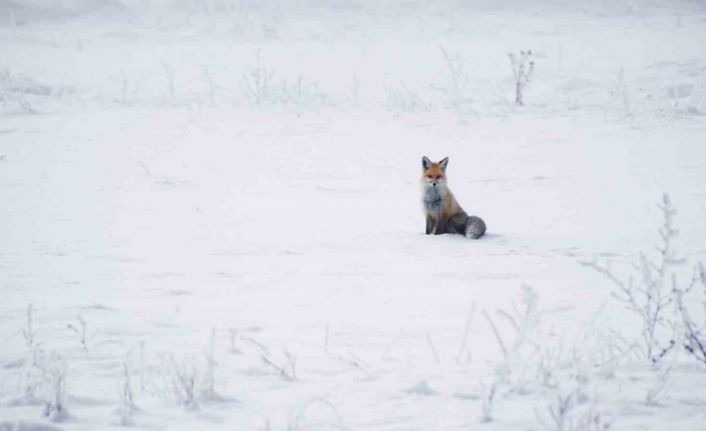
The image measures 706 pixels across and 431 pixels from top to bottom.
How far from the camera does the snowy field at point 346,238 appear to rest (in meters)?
3.47

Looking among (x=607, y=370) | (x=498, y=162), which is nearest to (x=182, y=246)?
(x=607, y=370)

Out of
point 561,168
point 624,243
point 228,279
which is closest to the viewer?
point 228,279

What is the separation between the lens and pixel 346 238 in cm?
755

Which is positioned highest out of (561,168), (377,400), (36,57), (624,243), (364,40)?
(364,40)

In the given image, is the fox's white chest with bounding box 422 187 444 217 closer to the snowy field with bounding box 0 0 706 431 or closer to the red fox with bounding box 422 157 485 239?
the red fox with bounding box 422 157 485 239

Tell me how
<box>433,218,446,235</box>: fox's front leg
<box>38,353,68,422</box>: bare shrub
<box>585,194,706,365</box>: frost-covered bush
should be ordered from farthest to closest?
<box>433,218,446,235</box>: fox's front leg → <box>585,194,706,365</box>: frost-covered bush → <box>38,353,68,422</box>: bare shrub

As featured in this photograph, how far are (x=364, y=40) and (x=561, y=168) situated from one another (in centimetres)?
1367

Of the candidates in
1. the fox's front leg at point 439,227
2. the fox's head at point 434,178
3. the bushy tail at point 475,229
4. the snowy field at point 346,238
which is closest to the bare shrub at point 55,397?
the snowy field at point 346,238

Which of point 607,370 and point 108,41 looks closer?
point 607,370

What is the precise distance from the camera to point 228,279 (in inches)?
236

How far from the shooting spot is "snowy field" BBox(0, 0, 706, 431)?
347 centimetres

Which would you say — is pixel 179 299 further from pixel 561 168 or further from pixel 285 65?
pixel 285 65

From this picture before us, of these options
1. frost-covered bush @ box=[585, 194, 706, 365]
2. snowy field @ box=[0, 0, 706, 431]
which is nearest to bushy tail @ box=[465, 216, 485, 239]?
snowy field @ box=[0, 0, 706, 431]

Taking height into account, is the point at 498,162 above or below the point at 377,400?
above
